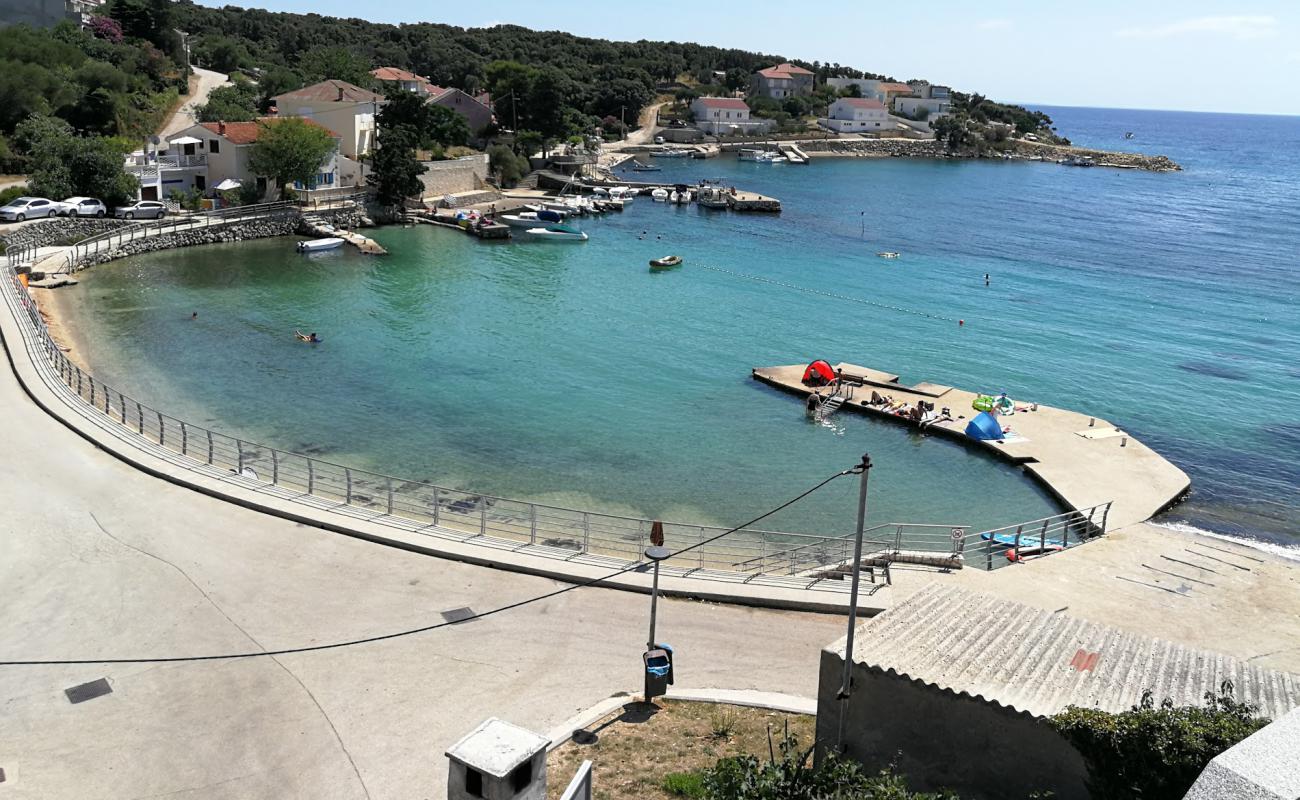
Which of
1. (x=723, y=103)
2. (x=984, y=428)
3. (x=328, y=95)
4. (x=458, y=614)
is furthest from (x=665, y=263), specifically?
(x=723, y=103)

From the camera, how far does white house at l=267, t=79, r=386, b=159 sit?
3004 inches

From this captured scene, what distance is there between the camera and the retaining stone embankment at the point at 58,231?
50.5m

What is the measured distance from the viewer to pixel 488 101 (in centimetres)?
11806

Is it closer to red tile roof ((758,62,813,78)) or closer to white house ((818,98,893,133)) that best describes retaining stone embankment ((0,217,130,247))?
white house ((818,98,893,133))

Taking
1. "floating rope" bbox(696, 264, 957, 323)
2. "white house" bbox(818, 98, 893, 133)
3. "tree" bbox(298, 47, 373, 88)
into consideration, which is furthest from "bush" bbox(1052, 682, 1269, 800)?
"white house" bbox(818, 98, 893, 133)

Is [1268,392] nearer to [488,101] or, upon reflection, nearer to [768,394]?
[768,394]

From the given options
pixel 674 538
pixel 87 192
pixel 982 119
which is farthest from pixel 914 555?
pixel 982 119

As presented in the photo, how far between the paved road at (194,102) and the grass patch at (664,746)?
258 ft

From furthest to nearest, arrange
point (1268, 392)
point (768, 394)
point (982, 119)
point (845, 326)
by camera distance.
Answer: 1. point (982, 119)
2. point (845, 326)
3. point (1268, 392)
4. point (768, 394)

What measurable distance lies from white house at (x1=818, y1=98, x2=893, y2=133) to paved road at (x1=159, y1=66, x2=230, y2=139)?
101 metres

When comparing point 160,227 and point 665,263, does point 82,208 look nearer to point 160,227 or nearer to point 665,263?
point 160,227

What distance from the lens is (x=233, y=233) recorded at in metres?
63.0

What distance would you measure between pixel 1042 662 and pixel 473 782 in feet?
26.0

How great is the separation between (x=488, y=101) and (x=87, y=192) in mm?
65578
